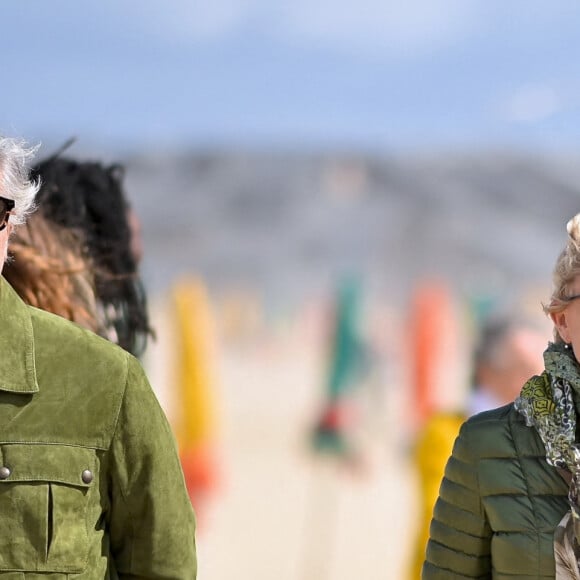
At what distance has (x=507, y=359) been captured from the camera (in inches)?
120

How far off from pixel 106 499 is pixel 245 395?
23036 millimetres

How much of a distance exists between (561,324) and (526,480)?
282mm

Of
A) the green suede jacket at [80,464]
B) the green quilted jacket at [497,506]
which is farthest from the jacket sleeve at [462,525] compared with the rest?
the green suede jacket at [80,464]

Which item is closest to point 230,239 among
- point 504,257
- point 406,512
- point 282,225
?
point 282,225

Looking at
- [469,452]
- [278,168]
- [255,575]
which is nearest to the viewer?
[469,452]

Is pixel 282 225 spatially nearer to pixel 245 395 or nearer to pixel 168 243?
pixel 168 243

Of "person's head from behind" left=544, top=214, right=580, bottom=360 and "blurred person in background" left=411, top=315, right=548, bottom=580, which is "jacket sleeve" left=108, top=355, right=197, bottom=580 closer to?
"person's head from behind" left=544, top=214, right=580, bottom=360

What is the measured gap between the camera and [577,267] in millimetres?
1794

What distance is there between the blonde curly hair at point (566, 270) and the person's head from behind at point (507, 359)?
1.18 meters

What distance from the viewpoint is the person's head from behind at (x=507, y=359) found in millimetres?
3041

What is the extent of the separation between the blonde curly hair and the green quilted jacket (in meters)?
0.22

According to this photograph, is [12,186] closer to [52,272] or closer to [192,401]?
[52,272]

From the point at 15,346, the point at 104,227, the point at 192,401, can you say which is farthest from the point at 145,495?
the point at 192,401

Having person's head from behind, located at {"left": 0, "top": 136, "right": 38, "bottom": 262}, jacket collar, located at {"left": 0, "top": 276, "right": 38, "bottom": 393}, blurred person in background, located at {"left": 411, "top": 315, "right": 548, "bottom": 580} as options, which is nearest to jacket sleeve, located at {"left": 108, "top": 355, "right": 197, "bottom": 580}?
jacket collar, located at {"left": 0, "top": 276, "right": 38, "bottom": 393}
